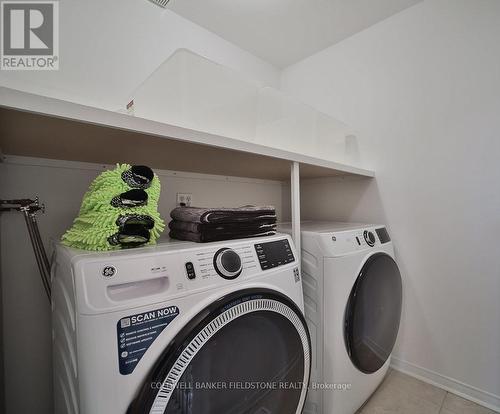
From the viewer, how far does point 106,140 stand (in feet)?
2.66

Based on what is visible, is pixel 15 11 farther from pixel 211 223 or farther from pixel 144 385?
pixel 144 385

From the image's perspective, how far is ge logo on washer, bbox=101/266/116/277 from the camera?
53 centimetres

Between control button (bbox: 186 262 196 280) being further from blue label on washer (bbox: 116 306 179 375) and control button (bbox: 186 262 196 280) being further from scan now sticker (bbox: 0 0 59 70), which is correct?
scan now sticker (bbox: 0 0 59 70)

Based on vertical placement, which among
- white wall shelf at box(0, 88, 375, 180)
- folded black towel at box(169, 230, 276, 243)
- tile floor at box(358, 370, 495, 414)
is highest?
white wall shelf at box(0, 88, 375, 180)

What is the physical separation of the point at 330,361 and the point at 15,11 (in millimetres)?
2112

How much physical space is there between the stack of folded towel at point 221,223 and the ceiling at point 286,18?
54.9 inches

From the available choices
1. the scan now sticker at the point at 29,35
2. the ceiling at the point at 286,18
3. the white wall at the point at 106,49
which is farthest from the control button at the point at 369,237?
the scan now sticker at the point at 29,35

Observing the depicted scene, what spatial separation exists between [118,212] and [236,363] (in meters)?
0.54

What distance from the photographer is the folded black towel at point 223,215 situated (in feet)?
2.65

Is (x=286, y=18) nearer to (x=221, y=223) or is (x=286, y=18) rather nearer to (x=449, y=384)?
(x=221, y=223)

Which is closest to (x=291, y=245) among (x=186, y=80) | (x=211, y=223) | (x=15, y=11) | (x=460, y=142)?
(x=211, y=223)

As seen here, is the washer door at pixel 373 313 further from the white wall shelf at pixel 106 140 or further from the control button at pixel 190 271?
the control button at pixel 190 271

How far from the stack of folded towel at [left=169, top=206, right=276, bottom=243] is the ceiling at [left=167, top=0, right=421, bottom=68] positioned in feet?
A: 4.58

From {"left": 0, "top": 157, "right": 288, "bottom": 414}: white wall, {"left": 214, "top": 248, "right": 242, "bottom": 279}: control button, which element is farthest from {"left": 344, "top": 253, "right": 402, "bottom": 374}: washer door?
{"left": 0, "top": 157, "right": 288, "bottom": 414}: white wall
